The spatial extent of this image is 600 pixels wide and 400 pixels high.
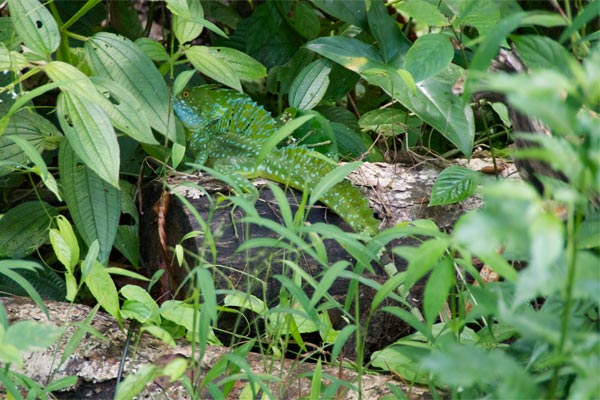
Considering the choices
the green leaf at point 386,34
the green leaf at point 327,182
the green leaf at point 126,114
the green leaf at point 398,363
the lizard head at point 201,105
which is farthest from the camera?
the lizard head at point 201,105

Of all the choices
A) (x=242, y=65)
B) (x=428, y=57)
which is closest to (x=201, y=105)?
(x=242, y=65)

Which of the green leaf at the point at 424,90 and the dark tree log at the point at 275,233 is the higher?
the green leaf at the point at 424,90

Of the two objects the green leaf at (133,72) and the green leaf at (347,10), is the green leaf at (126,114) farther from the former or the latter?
the green leaf at (347,10)

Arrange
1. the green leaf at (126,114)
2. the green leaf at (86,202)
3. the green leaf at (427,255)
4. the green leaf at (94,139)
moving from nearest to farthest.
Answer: the green leaf at (427,255)
the green leaf at (94,139)
the green leaf at (126,114)
the green leaf at (86,202)

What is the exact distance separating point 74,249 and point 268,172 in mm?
835

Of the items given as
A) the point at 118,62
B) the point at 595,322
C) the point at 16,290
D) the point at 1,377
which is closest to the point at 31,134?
the point at 118,62

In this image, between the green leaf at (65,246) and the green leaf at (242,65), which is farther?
the green leaf at (242,65)

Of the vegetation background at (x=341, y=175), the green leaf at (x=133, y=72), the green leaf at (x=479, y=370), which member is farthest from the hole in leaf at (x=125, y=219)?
the green leaf at (x=479, y=370)

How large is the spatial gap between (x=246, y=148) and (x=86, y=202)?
2.17 feet

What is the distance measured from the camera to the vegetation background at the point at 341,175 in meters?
0.91

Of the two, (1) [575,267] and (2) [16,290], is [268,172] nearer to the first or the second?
(2) [16,290]

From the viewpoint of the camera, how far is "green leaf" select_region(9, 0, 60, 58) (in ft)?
6.77

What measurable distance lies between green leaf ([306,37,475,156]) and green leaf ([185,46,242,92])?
422mm

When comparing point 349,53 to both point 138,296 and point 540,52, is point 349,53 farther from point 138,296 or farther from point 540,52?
point 540,52
